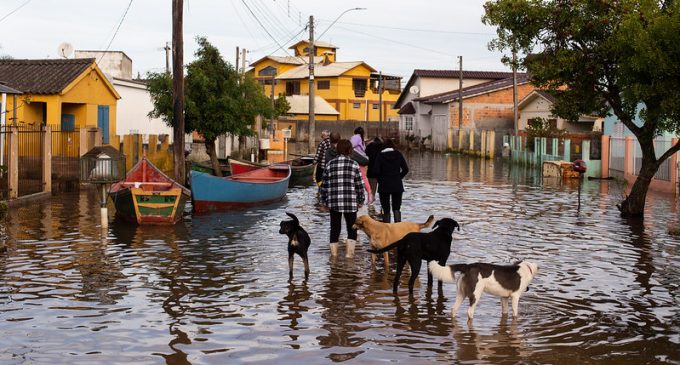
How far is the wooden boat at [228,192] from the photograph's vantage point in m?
21.6

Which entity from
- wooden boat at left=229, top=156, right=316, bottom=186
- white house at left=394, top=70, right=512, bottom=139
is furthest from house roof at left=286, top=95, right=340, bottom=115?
wooden boat at left=229, top=156, right=316, bottom=186

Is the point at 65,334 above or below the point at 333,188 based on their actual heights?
below

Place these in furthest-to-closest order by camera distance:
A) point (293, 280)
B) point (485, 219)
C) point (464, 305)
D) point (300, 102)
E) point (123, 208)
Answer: point (300, 102) → point (485, 219) → point (123, 208) → point (293, 280) → point (464, 305)

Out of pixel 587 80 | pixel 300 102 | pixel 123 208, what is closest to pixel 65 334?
pixel 123 208

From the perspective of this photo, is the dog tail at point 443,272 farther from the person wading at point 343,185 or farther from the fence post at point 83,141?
the fence post at point 83,141

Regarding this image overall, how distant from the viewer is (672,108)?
1781cm

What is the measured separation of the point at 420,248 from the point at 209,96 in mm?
20445

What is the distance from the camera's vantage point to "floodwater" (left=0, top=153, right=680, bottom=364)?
8734 millimetres

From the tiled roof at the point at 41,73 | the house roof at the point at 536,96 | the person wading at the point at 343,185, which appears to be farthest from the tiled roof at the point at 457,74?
the person wading at the point at 343,185

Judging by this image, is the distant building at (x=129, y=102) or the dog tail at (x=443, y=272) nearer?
the dog tail at (x=443, y=272)

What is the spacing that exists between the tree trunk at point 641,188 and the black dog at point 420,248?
9.99 metres

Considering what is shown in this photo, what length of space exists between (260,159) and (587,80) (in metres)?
28.6

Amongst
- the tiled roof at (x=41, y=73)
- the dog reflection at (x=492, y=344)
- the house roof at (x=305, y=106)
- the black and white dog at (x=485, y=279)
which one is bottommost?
the dog reflection at (x=492, y=344)

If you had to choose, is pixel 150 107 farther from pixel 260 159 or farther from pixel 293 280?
pixel 293 280
